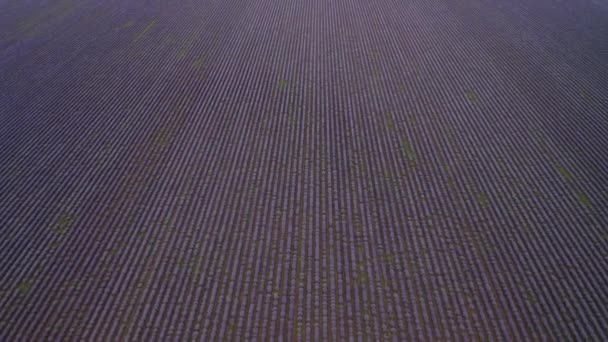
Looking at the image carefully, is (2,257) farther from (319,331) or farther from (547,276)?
(547,276)

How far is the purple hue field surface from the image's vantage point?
125 inches

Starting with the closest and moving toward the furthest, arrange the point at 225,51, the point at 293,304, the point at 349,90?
1. the point at 293,304
2. the point at 349,90
3. the point at 225,51

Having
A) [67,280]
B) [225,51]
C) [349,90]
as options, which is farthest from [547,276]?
[225,51]

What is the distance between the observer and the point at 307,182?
430 cm

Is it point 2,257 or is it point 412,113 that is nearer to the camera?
point 2,257

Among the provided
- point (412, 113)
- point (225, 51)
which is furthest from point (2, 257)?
point (412, 113)

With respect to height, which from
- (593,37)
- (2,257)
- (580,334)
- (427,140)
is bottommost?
(2,257)

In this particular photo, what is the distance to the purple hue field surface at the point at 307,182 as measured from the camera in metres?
3.19

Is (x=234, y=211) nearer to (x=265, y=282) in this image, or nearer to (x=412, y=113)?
(x=265, y=282)

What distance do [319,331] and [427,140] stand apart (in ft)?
9.18

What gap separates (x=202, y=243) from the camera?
3.72 m

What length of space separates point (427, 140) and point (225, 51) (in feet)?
12.4

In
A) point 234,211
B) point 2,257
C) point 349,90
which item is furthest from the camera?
point 349,90

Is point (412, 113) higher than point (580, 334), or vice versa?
point (412, 113)
